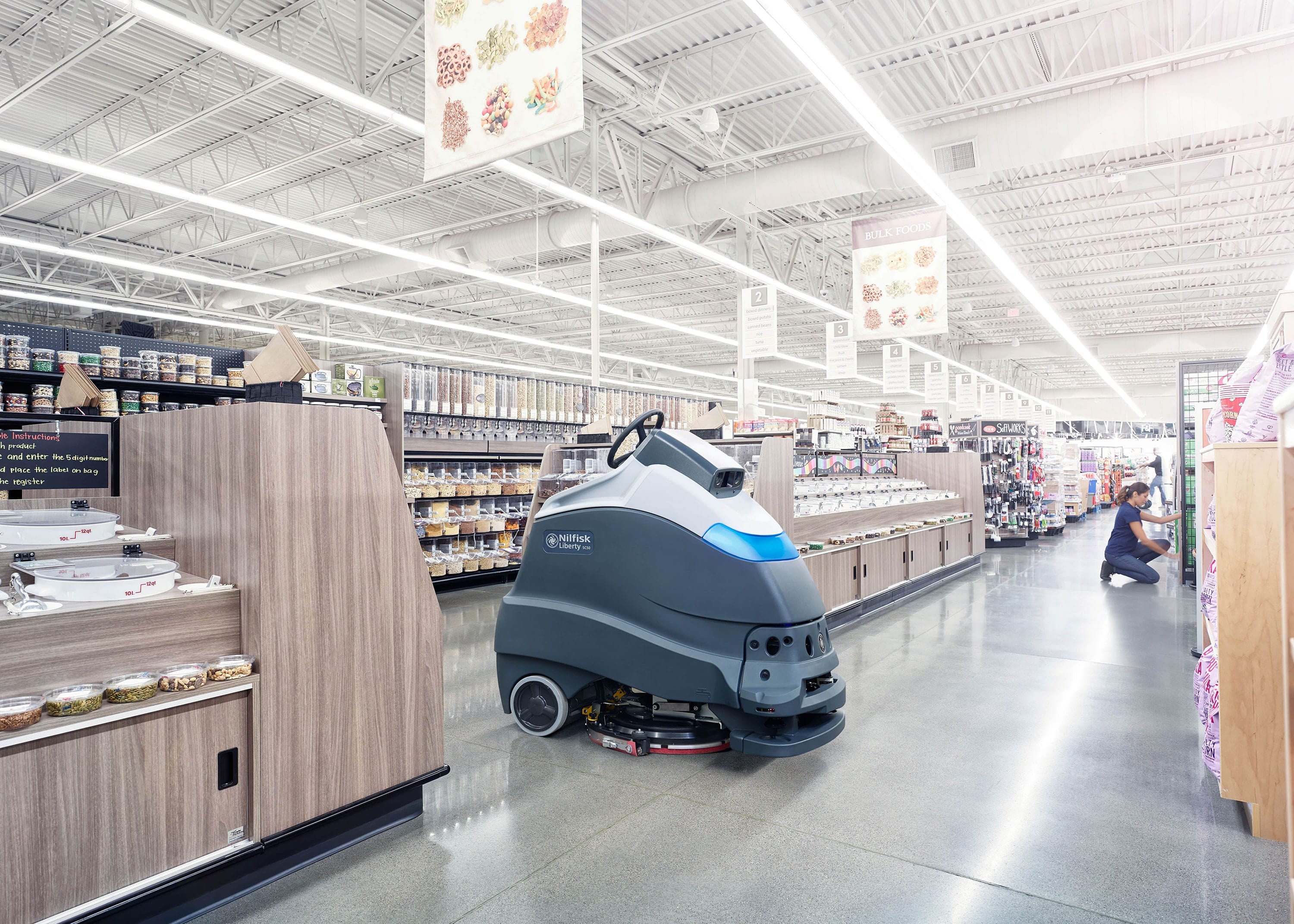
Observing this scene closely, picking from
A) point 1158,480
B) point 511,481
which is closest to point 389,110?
point 511,481

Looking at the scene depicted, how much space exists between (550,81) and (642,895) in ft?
11.5

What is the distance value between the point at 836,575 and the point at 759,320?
18.3 ft

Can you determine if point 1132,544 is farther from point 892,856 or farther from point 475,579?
point 892,856

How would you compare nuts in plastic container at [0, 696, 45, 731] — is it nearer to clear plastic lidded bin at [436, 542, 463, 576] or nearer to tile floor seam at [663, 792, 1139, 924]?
tile floor seam at [663, 792, 1139, 924]

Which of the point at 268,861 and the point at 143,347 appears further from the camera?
the point at 143,347

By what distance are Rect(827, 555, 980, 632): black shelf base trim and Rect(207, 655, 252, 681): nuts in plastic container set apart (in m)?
3.44

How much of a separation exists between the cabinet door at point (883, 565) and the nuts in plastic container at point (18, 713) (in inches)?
220

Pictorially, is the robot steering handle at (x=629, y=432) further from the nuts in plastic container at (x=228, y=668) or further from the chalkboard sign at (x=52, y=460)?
the chalkboard sign at (x=52, y=460)

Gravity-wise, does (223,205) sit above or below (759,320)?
above

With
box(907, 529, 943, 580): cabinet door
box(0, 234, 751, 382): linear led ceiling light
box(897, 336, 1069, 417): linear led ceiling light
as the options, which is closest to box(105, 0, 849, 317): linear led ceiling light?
box(0, 234, 751, 382): linear led ceiling light

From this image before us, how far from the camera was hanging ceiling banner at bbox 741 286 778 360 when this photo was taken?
1061cm

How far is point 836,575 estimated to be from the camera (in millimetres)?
5922

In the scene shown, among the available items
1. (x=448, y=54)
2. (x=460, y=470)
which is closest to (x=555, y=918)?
(x=448, y=54)

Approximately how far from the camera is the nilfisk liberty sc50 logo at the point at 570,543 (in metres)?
3.26
